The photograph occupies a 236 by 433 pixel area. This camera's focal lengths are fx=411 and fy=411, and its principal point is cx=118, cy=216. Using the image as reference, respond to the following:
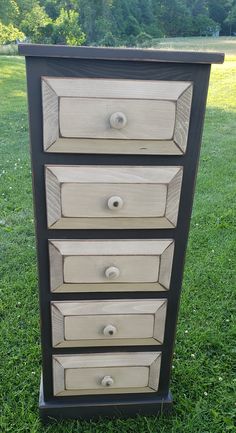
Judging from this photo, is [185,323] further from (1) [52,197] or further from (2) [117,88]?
→ (2) [117,88]

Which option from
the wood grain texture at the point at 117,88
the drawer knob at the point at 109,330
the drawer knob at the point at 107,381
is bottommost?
the drawer knob at the point at 107,381

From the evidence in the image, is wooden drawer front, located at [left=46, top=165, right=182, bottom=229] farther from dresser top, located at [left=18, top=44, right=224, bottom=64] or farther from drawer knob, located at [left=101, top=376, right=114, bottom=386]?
drawer knob, located at [left=101, top=376, right=114, bottom=386]

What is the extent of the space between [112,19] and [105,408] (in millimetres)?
18573

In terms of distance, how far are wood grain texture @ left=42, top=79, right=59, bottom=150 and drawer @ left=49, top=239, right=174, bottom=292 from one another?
369 mm

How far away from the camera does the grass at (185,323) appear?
1.83 meters

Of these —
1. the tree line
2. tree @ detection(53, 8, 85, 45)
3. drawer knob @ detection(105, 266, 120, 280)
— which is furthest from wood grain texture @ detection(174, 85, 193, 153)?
the tree line

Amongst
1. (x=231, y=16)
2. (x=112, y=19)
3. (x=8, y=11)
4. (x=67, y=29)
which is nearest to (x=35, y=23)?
(x=8, y=11)

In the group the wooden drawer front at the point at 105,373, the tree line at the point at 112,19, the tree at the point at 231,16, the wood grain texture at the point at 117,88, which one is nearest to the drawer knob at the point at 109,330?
the wooden drawer front at the point at 105,373

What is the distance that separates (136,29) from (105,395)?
17.7 meters

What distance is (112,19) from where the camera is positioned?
1784 cm

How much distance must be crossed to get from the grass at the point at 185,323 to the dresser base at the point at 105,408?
0.11ft

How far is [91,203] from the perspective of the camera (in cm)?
137

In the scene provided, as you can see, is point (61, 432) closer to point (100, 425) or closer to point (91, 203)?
point (100, 425)

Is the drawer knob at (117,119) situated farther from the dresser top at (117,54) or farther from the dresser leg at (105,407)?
the dresser leg at (105,407)
